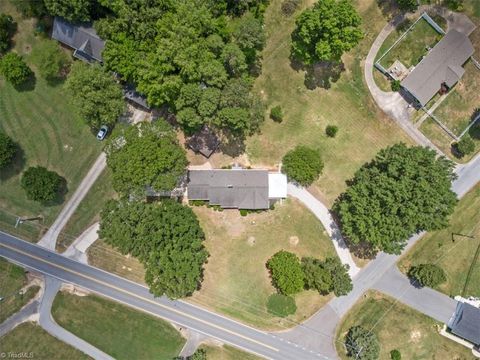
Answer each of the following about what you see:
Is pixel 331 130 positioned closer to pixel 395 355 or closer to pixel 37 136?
pixel 395 355

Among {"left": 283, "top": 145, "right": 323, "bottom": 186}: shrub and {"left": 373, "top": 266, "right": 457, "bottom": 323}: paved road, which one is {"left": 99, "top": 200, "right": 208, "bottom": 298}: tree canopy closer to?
{"left": 283, "top": 145, "right": 323, "bottom": 186}: shrub

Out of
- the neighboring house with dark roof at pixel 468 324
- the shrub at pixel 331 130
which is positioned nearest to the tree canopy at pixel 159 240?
the shrub at pixel 331 130

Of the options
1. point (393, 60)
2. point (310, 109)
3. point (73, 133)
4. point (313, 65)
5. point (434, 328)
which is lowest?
point (73, 133)

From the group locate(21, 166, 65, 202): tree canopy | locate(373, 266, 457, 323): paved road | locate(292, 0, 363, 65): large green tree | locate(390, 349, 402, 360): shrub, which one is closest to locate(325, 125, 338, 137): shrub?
locate(292, 0, 363, 65): large green tree

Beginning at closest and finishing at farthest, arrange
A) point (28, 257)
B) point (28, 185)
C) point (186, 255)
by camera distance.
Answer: point (186, 255) < point (28, 185) < point (28, 257)

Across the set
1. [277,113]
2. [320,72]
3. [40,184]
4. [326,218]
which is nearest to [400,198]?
[326,218]

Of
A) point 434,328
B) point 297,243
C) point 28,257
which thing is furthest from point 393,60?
point 28,257

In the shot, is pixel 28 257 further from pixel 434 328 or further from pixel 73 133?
pixel 434 328
